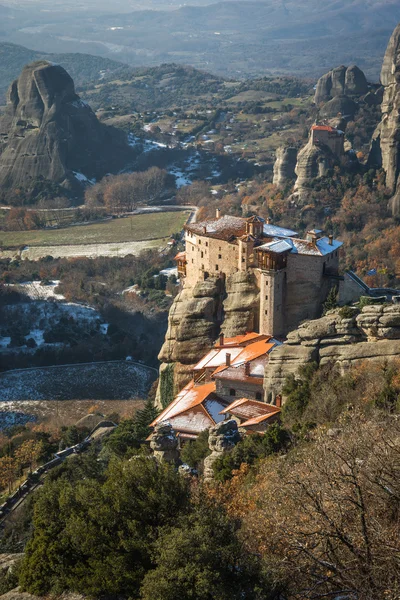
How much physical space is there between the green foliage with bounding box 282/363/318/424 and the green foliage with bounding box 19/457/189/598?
9.39 m

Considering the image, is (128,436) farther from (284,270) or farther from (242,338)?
(284,270)

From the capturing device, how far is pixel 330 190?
210 ft

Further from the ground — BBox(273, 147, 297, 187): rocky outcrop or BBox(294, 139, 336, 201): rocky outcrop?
BBox(294, 139, 336, 201): rocky outcrop

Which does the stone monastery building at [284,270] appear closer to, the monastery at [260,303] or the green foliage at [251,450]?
the monastery at [260,303]

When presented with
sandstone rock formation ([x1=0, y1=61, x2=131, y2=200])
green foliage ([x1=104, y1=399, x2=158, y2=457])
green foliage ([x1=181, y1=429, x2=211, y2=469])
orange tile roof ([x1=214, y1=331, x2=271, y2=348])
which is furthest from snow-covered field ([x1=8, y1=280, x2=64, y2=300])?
green foliage ([x1=181, y1=429, x2=211, y2=469])

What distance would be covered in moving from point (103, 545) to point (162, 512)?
1.40m

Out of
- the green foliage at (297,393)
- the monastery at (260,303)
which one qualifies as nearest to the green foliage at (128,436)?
the monastery at (260,303)

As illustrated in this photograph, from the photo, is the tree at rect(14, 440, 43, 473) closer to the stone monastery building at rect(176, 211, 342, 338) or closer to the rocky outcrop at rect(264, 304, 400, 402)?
the rocky outcrop at rect(264, 304, 400, 402)

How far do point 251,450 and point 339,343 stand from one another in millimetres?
6342

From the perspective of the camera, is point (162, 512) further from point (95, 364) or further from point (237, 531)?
point (95, 364)

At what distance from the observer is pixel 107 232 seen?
277ft

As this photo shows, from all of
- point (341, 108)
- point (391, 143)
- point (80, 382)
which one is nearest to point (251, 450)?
point (80, 382)

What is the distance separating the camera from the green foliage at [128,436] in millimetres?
31395

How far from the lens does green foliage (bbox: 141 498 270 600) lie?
1608cm
